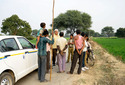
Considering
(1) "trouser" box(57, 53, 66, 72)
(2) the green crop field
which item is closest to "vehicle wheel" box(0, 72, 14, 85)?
(1) "trouser" box(57, 53, 66, 72)

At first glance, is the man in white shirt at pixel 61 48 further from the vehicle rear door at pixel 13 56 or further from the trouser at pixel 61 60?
the vehicle rear door at pixel 13 56

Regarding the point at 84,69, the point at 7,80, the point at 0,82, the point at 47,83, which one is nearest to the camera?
the point at 0,82

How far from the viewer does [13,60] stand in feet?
11.7

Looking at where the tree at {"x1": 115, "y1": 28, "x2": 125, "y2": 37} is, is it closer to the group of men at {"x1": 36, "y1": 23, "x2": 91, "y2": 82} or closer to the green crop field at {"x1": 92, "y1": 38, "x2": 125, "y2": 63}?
the green crop field at {"x1": 92, "y1": 38, "x2": 125, "y2": 63}

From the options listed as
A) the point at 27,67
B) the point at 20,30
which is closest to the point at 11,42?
the point at 27,67

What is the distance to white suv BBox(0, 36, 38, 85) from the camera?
326 centimetres

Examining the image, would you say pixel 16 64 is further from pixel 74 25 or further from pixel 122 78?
pixel 74 25

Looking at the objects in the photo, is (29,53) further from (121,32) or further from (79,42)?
(121,32)

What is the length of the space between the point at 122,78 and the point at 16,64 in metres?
4.04

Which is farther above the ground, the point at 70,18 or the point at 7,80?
the point at 70,18

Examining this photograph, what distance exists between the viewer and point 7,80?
3.41m

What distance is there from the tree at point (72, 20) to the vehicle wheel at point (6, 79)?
1457 inches

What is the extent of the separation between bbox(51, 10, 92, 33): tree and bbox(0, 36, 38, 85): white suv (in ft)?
118

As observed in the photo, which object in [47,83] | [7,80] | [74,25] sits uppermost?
[74,25]
